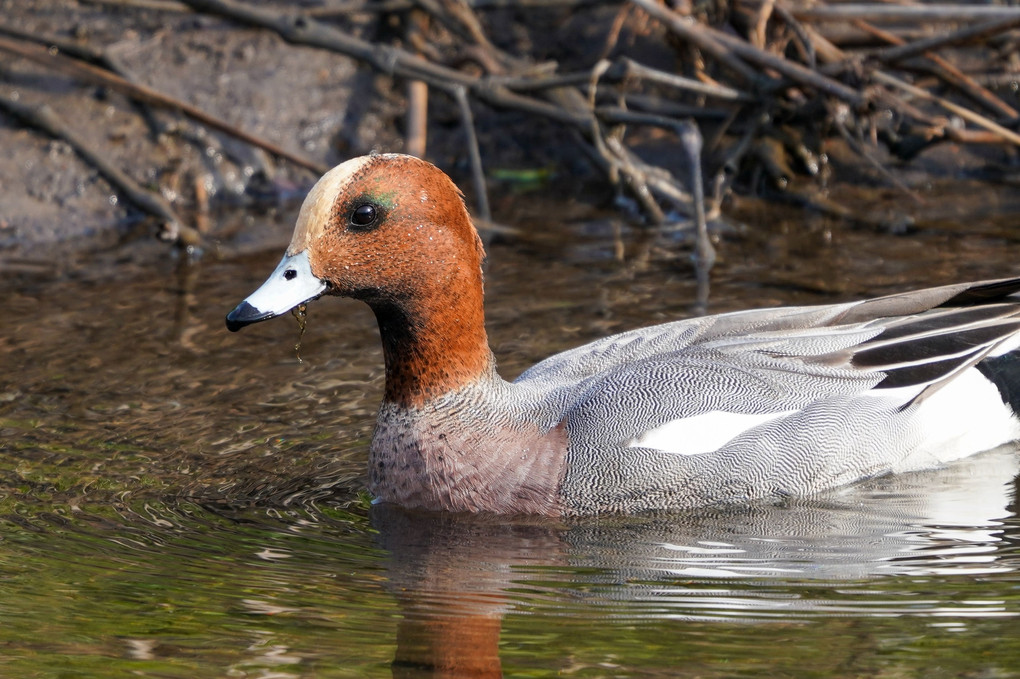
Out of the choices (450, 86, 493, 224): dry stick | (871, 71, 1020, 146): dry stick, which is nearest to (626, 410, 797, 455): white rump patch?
(450, 86, 493, 224): dry stick

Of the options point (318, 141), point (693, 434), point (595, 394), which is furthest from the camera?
point (318, 141)

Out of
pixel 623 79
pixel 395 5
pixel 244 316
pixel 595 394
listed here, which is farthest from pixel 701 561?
pixel 395 5

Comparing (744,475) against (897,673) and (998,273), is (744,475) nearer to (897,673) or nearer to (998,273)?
(897,673)

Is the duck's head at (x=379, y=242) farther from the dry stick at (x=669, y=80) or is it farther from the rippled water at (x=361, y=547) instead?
the dry stick at (x=669, y=80)

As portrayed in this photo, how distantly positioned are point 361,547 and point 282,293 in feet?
2.70

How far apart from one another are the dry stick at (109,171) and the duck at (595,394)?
133 inches

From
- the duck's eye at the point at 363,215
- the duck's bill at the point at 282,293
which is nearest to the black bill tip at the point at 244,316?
the duck's bill at the point at 282,293

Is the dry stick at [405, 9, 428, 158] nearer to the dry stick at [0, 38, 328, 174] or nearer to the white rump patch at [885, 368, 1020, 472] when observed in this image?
the dry stick at [0, 38, 328, 174]

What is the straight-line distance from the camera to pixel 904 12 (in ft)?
25.9

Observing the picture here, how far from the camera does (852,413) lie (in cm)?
506

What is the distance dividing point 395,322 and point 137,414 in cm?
138

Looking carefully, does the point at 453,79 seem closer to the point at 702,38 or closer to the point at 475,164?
the point at 475,164

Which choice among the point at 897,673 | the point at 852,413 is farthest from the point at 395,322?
the point at 897,673

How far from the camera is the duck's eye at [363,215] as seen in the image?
4.70 metres
